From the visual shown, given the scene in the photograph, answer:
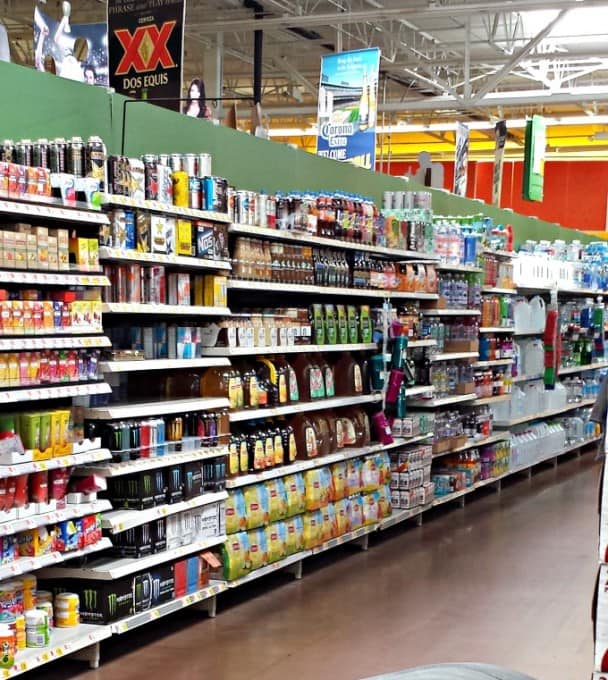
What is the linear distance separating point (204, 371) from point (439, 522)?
12.8ft

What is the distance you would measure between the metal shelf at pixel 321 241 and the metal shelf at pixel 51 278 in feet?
4.44

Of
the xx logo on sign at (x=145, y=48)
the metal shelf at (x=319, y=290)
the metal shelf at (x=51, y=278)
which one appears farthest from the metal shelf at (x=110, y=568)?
the xx logo on sign at (x=145, y=48)

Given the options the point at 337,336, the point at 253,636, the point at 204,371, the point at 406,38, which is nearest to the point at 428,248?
the point at 337,336

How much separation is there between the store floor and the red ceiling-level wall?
59.8ft

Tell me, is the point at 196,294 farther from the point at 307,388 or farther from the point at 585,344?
the point at 585,344

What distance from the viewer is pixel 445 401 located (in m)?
9.84

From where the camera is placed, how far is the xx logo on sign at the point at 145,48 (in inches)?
275

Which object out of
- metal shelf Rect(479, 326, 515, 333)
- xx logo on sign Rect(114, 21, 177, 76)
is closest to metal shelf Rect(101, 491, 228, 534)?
xx logo on sign Rect(114, 21, 177, 76)

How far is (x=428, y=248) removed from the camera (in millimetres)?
9461

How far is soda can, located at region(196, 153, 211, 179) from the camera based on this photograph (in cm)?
629

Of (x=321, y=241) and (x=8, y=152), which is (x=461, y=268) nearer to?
(x=321, y=241)

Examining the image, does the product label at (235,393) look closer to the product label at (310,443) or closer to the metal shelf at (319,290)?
the metal shelf at (319,290)

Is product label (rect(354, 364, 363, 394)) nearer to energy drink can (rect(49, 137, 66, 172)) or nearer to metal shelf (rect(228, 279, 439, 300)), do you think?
metal shelf (rect(228, 279, 439, 300))

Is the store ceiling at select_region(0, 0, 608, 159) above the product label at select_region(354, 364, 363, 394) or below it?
above
